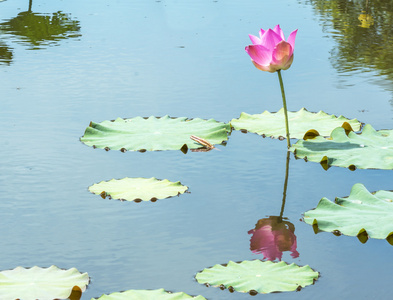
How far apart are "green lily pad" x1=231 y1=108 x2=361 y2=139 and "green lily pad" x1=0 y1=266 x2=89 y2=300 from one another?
153cm

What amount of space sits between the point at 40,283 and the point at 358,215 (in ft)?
3.48

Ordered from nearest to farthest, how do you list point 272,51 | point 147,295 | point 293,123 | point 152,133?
point 147,295, point 272,51, point 152,133, point 293,123

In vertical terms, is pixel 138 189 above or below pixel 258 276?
below

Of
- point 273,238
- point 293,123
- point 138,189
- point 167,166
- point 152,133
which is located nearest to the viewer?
point 273,238

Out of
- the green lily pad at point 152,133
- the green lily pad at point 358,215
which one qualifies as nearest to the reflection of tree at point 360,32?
the green lily pad at point 152,133

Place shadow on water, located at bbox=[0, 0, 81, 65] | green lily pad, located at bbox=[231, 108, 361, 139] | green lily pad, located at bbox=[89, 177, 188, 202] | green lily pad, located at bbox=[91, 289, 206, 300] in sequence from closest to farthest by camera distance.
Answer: green lily pad, located at bbox=[91, 289, 206, 300] < green lily pad, located at bbox=[89, 177, 188, 202] < green lily pad, located at bbox=[231, 108, 361, 139] < shadow on water, located at bbox=[0, 0, 81, 65]

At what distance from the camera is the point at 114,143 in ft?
10.3

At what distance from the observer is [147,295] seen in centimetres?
182

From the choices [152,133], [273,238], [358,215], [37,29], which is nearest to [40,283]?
[273,238]

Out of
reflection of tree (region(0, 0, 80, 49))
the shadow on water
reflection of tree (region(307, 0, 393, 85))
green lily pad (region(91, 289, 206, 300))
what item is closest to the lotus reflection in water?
green lily pad (region(91, 289, 206, 300))

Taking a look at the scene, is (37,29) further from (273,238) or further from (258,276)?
(258,276)

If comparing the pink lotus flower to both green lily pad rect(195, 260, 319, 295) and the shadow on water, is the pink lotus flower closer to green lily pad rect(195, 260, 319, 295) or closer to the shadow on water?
green lily pad rect(195, 260, 319, 295)

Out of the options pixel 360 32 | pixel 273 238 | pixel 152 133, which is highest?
pixel 273 238

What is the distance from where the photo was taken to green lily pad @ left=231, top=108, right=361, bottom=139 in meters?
3.27
